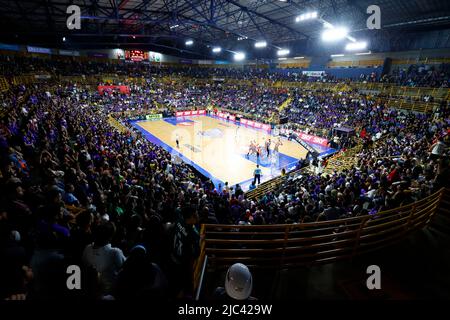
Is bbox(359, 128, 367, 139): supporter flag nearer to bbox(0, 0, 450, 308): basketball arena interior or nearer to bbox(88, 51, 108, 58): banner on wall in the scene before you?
bbox(0, 0, 450, 308): basketball arena interior

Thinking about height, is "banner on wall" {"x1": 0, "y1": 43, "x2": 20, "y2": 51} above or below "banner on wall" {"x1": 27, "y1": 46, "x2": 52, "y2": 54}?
below

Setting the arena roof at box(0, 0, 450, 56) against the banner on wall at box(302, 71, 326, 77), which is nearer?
the arena roof at box(0, 0, 450, 56)

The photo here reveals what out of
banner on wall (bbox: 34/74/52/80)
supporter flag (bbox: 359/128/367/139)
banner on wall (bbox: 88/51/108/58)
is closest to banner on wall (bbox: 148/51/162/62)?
banner on wall (bbox: 88/51/108/58)

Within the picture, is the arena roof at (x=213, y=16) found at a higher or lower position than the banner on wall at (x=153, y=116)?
higher

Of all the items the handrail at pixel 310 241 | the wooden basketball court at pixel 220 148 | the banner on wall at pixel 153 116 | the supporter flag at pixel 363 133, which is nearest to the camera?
the handrail at pixel 310 241

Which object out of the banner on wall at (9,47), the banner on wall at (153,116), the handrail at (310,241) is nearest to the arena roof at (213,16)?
the banner on wall at (9,47)

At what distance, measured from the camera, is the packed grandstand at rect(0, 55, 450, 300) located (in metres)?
2.42

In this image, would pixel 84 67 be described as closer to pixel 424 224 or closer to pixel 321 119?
pixel 321 119

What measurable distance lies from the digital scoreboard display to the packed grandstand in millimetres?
18605

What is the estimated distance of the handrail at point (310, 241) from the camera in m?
4.00

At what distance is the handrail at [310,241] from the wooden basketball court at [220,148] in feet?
34.6

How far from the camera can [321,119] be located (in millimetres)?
28359

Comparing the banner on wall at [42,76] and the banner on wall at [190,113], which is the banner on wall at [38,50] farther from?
the banner on wall at [190,113]

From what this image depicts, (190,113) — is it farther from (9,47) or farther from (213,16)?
(9,47)
